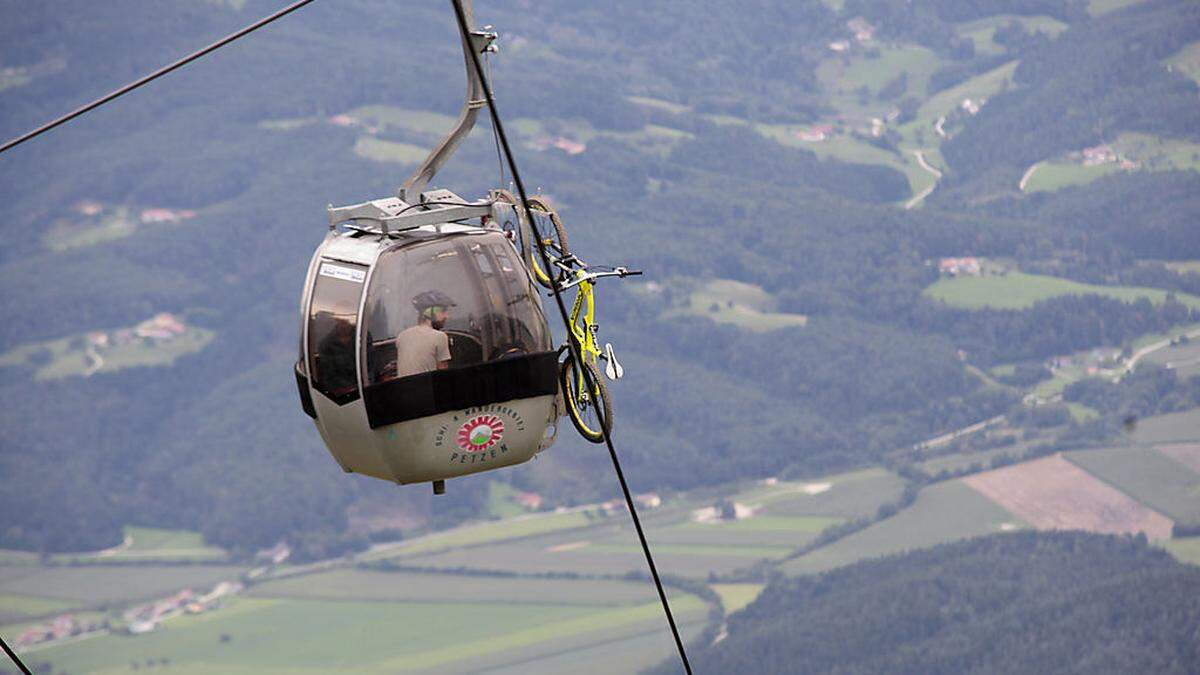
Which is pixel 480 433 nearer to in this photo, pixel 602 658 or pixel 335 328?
pixel 335 328

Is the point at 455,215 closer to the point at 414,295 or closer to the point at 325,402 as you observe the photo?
the point at 414,295

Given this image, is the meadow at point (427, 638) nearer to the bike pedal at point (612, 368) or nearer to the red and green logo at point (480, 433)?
the bike pedal at point (612, 368)

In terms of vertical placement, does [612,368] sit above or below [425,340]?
below

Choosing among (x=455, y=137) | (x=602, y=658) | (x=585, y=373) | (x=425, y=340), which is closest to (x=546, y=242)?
(x=585, y=373)

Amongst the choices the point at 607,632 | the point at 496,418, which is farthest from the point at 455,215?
the point at 607,632

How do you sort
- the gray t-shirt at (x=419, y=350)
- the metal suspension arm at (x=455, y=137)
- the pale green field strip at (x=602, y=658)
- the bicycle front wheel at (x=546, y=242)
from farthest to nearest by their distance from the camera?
the pale green field strip at (x=602, y=658), the bicycle front wheel at (x=546, y=242), the metal suspension arm at (x=455, y=137), the gray t-shirt at (x=419, y=350)

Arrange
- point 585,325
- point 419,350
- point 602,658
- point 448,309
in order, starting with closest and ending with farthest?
point 419,350
point 448,309
point 585,325
point 602,658

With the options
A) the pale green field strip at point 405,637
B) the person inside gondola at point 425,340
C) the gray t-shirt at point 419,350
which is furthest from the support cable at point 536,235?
the pale green field strip at point 405,637

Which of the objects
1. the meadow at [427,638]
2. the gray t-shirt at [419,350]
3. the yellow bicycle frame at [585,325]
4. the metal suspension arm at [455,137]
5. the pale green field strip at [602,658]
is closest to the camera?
the gray t-shirt at [419,350]
